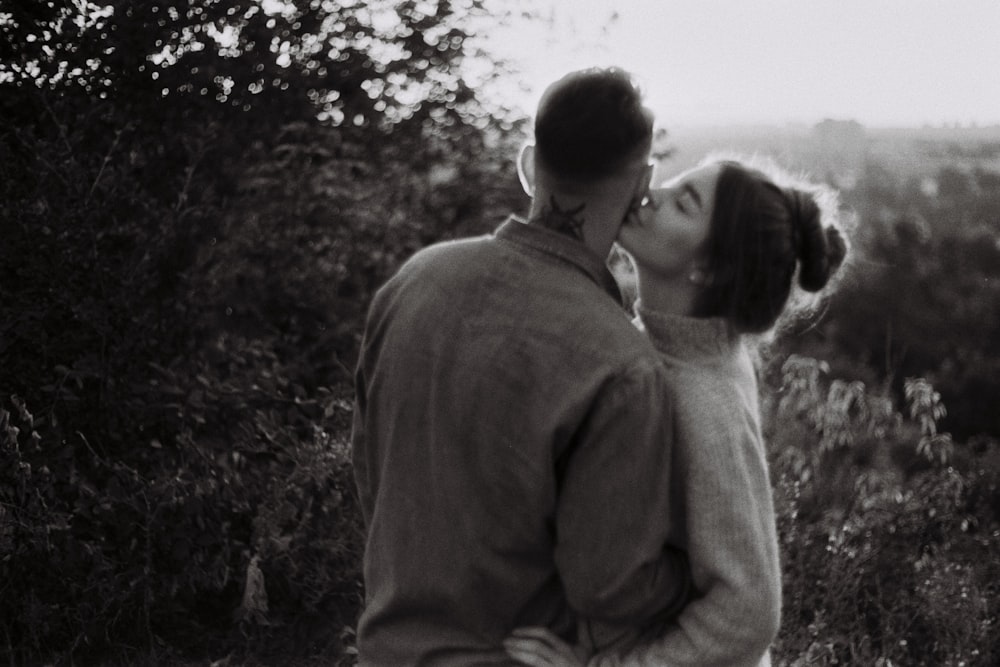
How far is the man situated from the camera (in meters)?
1.64

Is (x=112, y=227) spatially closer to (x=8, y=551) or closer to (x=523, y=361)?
(x=8, y=551)

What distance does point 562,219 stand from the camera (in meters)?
1.79

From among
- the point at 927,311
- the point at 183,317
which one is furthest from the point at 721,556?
the point at 927,311

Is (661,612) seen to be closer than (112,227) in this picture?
Yes

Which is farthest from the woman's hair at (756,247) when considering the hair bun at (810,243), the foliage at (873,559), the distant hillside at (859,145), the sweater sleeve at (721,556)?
the foliage at (873,559)

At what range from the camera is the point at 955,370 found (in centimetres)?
1983

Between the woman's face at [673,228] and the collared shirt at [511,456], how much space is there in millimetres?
207

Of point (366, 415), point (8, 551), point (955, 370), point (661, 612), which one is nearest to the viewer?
point (661, 612)

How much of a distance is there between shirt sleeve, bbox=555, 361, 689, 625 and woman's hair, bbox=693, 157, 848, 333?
0.40 metres

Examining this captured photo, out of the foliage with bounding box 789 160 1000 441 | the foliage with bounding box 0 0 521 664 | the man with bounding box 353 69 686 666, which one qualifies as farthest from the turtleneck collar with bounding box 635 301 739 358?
the foliage with bounding box 789 160 1000 441

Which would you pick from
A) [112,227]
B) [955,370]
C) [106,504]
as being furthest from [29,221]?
[955,370]

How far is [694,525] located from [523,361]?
0.37 m

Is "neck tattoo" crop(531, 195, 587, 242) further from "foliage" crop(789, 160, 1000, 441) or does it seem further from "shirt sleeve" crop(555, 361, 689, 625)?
"foliage" crop(789, 160, 1000, 441)

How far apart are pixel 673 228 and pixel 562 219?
0.98 ft
